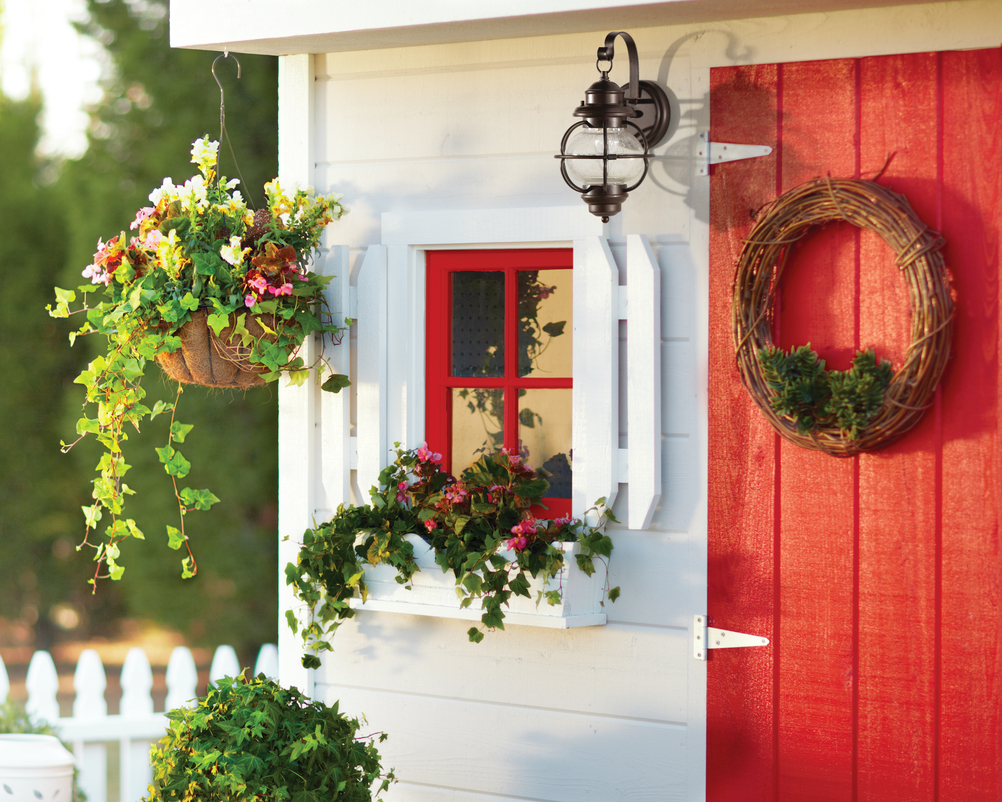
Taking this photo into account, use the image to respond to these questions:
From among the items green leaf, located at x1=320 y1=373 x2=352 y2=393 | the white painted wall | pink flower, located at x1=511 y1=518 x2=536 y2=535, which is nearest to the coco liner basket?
the white painted wall

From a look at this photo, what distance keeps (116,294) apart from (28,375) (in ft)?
10.8

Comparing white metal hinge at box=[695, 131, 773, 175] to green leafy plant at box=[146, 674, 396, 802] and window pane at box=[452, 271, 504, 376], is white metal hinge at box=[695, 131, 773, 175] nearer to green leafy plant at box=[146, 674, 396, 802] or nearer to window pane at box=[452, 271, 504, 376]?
window pane at box=[452, 271, 504, 376]

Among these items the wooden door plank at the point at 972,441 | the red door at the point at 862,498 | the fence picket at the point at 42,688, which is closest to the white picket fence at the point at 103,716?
the fence picket at the point at 42,688

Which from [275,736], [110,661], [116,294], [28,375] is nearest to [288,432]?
[116,294]

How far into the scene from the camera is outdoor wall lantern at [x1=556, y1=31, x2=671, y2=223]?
2383 mm

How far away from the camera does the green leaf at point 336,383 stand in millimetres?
2809

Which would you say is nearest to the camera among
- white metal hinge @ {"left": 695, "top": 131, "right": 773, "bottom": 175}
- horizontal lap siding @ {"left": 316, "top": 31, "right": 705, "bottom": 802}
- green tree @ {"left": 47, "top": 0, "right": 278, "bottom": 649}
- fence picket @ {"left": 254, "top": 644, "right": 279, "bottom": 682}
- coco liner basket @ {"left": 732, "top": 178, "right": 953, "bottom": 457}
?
coco liner basket @ {"left": 732, "top": 178, "right": 953, "bottom": 457}

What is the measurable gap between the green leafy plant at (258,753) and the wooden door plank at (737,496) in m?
0.90

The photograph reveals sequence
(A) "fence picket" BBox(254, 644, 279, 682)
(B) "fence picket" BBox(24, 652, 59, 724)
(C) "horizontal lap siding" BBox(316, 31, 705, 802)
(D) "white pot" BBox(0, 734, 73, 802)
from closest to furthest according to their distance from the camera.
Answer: (C) "horizontal lap siding" BBox(316, 31, 705, 802), (D) "white pot" BBox(0, 734, 73, 802), (B) "fence picket" BBox(24, 652, 59, 724), (A) "fence picket" BBox(254, 644, 279, 682)

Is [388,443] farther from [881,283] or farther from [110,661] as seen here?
[110,661]

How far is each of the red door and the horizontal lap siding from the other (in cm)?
10

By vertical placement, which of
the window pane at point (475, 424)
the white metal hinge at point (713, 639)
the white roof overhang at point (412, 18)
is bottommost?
the white metal hinge at point (713, 639)

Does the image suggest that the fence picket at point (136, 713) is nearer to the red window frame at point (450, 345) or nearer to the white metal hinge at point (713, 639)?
the red window frame at point (450, 345)

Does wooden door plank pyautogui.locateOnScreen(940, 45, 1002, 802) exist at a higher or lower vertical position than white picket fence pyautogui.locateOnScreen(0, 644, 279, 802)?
higher
